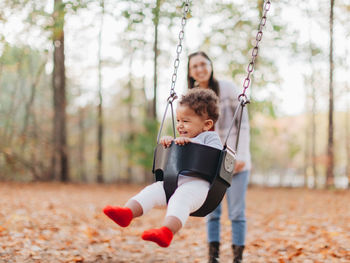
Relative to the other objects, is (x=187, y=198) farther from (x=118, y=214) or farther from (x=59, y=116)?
(x=59, y=116)

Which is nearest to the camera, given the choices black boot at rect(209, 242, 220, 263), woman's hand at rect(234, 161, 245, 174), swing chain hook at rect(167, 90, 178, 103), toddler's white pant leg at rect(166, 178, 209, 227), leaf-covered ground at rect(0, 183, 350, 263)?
toddler's white pant leg at rect(166, 178, 209, 227)

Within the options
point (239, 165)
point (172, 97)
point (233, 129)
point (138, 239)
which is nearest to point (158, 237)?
point (172, 97)

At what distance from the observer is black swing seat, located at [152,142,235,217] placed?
7.23ft

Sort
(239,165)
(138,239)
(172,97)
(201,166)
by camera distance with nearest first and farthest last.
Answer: (201,166) < (172,97) < (239,165) < (138,239)

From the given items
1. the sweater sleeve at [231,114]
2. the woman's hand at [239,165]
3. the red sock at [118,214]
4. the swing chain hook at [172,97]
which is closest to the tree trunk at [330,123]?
the sweater sleeve at [231,114]

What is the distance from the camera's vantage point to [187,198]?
208 cm

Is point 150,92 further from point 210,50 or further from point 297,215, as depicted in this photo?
point 297,215

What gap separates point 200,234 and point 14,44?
9940 millimetres

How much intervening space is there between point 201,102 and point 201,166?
0.43 metres

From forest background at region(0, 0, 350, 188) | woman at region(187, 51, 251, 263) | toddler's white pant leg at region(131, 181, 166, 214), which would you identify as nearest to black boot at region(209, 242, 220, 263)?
woman at region(187, 51, 251, 263)

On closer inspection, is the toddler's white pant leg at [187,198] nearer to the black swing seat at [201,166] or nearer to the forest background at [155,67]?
the black swing seat at [201,166]

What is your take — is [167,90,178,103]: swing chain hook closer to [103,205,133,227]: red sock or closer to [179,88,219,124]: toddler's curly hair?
[179,88,219,124]: toddler's curly hair

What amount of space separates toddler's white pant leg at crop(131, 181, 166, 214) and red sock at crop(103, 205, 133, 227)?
12cm

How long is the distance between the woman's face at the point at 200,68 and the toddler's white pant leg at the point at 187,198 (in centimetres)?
108
